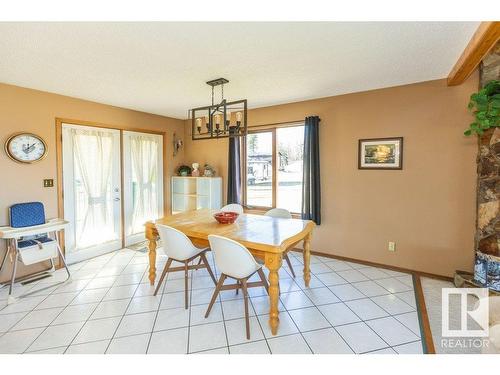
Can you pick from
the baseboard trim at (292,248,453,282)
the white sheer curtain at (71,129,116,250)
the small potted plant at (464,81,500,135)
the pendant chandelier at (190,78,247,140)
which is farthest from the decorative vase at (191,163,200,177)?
the small potted plant at (464,81,500,135)

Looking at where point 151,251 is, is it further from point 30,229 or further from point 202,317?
point 30,229

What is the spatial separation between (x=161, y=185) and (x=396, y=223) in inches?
158

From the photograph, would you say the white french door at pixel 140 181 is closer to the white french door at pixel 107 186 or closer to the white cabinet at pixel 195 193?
the white french door at pixel 107 186

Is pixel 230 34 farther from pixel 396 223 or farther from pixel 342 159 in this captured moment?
pixel 396 223

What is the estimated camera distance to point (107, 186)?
4.06 m

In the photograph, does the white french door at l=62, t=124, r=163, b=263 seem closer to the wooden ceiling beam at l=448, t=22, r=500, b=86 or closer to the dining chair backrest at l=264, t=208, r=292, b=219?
the dining chair backrest at l=264, t=208, r=292, b=219

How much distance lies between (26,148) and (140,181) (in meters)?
1.67

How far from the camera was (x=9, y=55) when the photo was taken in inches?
88.7

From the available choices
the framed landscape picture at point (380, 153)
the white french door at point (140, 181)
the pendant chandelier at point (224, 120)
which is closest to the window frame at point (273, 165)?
the framed landscape picture at point (380, 153)

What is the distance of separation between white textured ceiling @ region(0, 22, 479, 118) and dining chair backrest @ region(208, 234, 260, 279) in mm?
1630

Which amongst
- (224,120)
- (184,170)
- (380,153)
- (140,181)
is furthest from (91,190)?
(380,153)

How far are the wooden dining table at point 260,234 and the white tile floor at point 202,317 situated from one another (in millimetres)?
242

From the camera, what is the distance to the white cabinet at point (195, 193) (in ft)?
15.4
